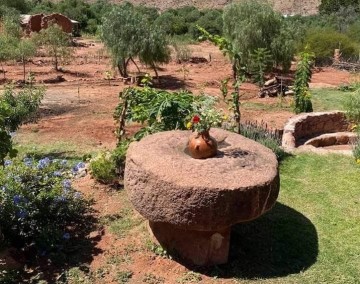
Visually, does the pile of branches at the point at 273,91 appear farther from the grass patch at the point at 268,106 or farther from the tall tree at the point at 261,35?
the tall tree at the point at 261,35

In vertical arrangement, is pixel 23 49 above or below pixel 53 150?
above

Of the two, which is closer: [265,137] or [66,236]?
[66,236]

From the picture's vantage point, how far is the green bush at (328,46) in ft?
89.8

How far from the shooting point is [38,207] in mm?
6395

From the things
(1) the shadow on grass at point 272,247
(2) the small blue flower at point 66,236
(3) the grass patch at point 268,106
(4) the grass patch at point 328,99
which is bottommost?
(3) the grass patch at point 268,106

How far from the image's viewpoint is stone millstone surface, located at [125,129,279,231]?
529cm

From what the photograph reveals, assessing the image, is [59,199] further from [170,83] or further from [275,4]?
[275,4]

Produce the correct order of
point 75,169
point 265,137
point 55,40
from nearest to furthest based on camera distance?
1. point 75,169
2. point 265,137
3. point 55,40

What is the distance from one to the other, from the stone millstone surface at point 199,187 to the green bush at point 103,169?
5.82 ft

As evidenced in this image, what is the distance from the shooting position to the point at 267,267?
6.01 meters

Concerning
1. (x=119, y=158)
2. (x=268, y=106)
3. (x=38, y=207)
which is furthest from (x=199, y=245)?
(x=268, y=106)

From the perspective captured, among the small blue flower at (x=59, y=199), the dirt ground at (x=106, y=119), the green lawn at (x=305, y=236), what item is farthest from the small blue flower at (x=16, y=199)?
the green lawn at (x=305, y=236)

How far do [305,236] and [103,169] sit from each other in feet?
11.0

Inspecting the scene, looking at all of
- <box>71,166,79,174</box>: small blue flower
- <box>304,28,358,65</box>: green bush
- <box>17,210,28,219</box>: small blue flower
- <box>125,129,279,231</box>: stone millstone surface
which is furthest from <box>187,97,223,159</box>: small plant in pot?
<box>304,28,358,65</box>: green bush
